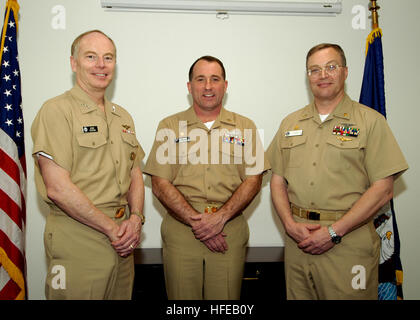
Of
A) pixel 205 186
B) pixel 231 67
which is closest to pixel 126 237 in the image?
pixel 205 186

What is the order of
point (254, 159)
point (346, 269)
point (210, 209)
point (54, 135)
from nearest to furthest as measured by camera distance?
1. point (54, 135)
2. point (346, 269)
3. point (210, 209)
4. point (254, 159)

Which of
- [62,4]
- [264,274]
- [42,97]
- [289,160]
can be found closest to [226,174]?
[289,160]

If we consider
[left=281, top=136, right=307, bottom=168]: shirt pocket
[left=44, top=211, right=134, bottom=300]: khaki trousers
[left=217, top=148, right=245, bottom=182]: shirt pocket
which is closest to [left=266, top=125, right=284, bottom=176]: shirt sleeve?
[left=281, top=136, right=307, bottom=168]: shirt pocket

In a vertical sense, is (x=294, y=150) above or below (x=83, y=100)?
below

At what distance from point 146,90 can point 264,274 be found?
198cm

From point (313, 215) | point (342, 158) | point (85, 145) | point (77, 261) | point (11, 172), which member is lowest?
point (77, 261)

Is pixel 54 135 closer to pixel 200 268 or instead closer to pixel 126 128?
pixel 126 128

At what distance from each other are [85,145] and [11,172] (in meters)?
0.90

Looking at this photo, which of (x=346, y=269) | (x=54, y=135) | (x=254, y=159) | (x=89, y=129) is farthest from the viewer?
(x=254, y=159)

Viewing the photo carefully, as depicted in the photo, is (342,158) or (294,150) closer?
(342,158)

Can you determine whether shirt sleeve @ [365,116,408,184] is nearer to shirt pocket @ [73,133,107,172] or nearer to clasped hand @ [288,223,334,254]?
clasped hand @ [288,223,334,254]

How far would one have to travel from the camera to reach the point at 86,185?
1.82 metres

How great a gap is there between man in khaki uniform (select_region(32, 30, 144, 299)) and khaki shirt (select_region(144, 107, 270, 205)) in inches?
13.7

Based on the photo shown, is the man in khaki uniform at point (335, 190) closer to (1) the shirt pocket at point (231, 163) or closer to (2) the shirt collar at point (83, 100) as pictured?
(1) the shirt pocket at point (231, 163)
